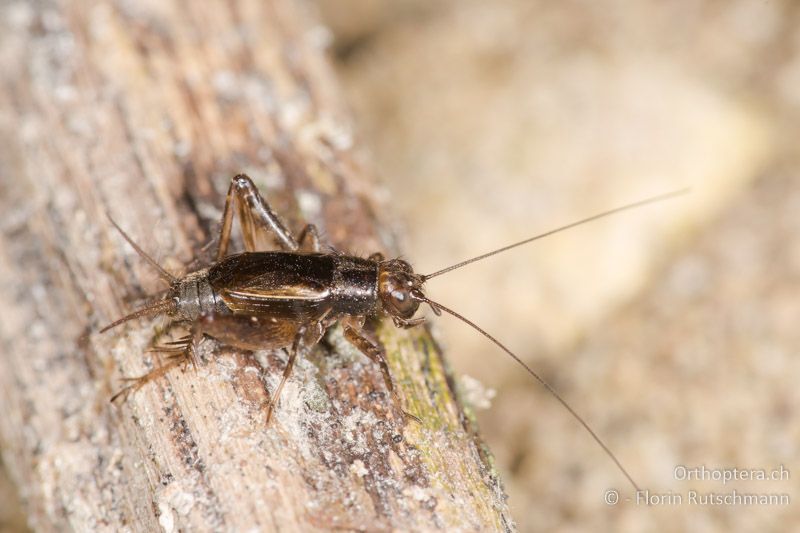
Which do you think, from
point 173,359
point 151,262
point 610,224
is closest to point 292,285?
point 173,359

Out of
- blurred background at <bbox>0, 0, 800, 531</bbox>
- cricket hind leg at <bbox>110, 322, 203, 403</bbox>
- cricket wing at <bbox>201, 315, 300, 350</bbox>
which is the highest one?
blurred background at <bbox>0, 0, 800, 531</bbox>

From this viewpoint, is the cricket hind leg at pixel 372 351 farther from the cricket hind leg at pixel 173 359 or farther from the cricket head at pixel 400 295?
the cricket hind leg at pixel 173 359

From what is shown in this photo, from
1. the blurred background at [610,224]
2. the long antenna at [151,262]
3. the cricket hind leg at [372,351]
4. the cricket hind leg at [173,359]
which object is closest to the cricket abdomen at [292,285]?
the cricket hind leg at [372,351]

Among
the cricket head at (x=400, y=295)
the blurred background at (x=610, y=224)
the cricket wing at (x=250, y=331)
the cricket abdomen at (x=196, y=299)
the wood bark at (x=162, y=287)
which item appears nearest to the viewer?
the wood bark at (x=162, y=287)

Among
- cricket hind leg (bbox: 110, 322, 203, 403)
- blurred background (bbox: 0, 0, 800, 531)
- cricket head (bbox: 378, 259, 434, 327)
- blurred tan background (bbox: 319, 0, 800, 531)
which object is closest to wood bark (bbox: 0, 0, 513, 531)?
cricket hind leg (bbox: 110, 322, 203, 403)

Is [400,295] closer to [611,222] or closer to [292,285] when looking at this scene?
[292,285]

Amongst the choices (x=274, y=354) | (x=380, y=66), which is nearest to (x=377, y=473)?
(x=274, y=354)

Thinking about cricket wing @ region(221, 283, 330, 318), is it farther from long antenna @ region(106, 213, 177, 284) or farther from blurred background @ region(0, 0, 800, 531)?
blurred background @ region(0, 0, 800, 531)

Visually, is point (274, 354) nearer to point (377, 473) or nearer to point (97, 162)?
point (377, 473)
